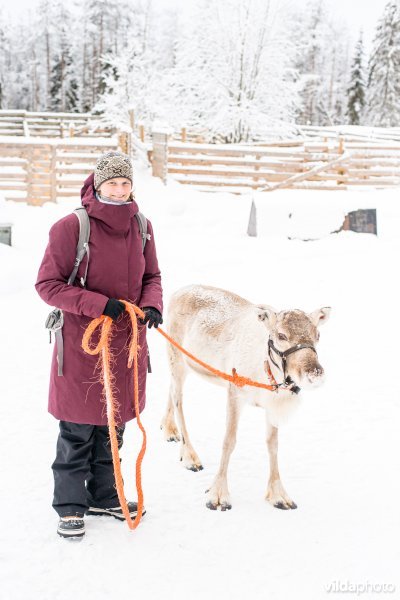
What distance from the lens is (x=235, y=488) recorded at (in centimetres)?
372

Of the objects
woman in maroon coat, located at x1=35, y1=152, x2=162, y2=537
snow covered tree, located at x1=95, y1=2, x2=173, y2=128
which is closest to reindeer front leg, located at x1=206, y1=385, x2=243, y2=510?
woman in maroon coat, located at x1=35, y1=152, x2=162, y2=537

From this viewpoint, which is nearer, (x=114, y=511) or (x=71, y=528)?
(x=71, y=528)

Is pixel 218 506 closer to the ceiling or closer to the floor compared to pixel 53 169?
closer to the floor

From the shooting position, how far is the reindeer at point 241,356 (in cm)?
305

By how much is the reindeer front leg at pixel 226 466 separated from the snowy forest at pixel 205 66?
12.9 m

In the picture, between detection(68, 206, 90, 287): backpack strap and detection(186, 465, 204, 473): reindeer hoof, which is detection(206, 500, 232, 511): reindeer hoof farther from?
detection(68, 206, 90, 287): backpack strap

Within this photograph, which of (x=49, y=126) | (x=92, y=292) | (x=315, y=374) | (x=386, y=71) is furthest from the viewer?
(x=386, y=71)

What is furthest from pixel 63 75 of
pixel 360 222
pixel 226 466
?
pixel 226 466

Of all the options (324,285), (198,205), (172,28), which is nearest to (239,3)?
(198,205)

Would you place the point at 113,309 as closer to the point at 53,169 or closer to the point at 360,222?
the point at 360,222

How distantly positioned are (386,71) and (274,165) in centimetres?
2416

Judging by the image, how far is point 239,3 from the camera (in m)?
22.2

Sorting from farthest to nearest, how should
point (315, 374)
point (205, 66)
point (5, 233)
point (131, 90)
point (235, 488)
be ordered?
1. point (131, 90)
2. point (205, 66)
3. point (5, 233)
4. point (235, 488)
5. point (315, 374)

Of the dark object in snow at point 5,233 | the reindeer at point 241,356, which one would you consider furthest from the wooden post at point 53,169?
the reindeer at point 241,356
